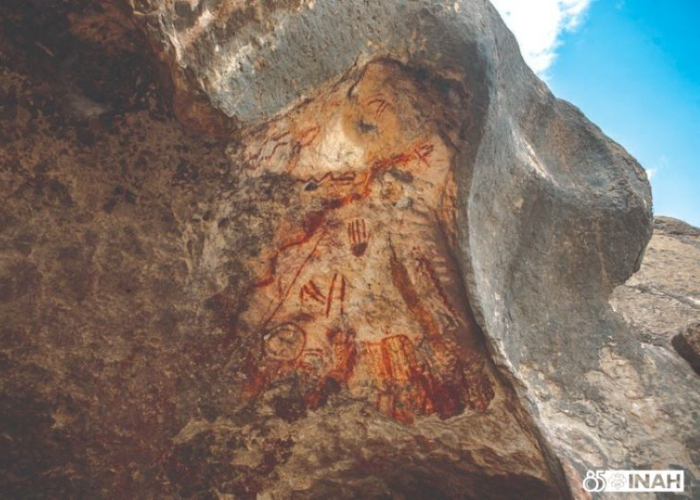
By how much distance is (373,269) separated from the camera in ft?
8.24

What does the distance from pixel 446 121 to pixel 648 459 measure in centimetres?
171

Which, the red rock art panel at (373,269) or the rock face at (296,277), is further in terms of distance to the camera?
the red rock art panel at (373,269)

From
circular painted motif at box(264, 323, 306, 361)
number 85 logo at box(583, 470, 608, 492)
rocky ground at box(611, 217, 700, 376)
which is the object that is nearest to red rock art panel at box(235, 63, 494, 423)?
circular painted motif at box(264, 323, 306, 361)

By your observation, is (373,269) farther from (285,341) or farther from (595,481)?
(595,481)

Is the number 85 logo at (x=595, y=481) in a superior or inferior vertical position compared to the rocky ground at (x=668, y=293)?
inferior

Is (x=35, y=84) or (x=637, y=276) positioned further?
(x=637, y=276)

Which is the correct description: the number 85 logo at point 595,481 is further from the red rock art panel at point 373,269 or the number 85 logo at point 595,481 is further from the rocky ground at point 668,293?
the rocky ground at point 668,293

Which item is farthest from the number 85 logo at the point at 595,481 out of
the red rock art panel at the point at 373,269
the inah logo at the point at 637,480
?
the red rock art panel at the point at 373,269

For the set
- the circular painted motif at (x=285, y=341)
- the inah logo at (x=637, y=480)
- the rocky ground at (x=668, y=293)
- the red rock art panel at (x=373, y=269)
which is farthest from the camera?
the rocky ground at (x=668, y=293)

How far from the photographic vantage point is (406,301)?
8.31 ft

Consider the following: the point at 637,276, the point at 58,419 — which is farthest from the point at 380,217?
the point at 637,276

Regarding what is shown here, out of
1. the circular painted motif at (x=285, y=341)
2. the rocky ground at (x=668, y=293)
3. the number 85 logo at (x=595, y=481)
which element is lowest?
the number 85 logo at (x=595, y=481)

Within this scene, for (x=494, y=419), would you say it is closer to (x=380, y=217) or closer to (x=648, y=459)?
(x=648, y=459)

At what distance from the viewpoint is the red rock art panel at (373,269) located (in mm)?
2338
